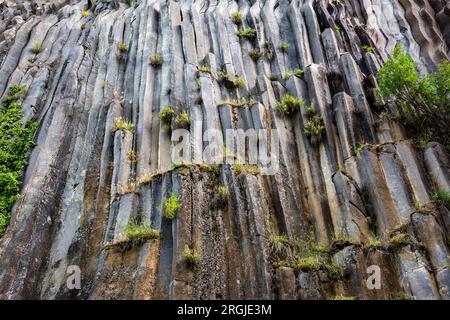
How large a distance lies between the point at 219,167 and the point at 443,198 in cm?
712

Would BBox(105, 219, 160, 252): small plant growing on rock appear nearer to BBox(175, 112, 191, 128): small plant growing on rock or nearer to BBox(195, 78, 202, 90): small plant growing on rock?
BBox(175, 112, 191, 128): small plant growing on rock

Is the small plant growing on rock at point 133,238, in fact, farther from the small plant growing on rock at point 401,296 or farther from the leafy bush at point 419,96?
the leafy bush at point 419,96

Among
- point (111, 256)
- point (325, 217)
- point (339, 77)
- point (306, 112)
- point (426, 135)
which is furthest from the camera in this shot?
point (339, 77)

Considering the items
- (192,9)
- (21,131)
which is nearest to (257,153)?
(21,131)

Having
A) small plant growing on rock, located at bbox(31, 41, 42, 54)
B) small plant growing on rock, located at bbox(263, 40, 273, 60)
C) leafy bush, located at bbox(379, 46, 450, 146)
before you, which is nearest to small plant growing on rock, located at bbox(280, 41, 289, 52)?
small plant growing on rock, located at bbox(263, 40, 273, 60)

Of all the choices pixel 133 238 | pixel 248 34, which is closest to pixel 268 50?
pixel 248 34

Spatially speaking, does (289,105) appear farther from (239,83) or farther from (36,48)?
(36,48)

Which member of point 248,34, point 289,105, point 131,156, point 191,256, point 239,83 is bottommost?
point 191,256

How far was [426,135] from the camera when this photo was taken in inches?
666

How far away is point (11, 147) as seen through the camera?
1908 cm

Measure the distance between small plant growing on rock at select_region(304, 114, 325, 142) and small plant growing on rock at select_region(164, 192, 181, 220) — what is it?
6137 mm

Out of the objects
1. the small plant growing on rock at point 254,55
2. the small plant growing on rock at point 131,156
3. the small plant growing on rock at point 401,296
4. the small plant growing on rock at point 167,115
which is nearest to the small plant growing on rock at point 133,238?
the small plant growing on rock at point 131,156
